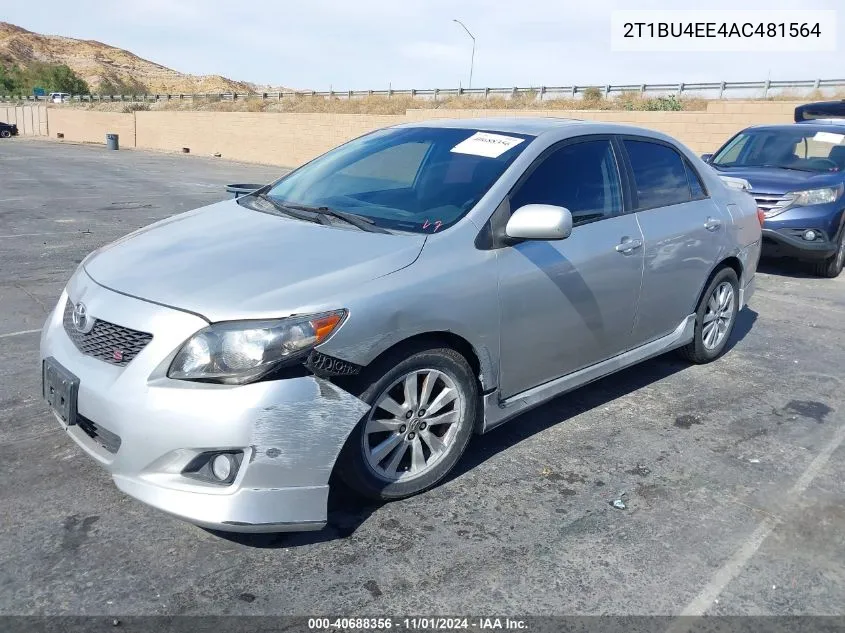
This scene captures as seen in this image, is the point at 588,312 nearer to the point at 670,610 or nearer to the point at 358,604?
the point at 670,610

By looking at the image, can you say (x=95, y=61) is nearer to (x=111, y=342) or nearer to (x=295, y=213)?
(x=295, y=213)

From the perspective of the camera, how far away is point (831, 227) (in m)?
8.45

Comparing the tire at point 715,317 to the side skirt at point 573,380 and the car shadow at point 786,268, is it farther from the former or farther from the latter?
the car shadow at point 786,268

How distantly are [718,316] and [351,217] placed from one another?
10.3 feet

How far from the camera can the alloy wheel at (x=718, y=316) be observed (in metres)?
5.38

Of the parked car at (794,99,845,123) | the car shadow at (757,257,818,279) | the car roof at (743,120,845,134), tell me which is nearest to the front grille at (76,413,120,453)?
the car shadow at (757,257,818,279)

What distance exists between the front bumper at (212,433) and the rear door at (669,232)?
239 centimetres

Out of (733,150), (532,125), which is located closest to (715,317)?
Result: (532,125)

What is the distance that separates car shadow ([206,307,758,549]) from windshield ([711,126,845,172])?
3643mm

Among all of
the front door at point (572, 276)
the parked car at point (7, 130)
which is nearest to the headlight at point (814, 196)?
the front door at point (572, 276)

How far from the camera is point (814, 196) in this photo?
854 cm

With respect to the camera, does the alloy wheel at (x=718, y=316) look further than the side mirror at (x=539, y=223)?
Yes

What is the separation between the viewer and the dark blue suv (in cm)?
843

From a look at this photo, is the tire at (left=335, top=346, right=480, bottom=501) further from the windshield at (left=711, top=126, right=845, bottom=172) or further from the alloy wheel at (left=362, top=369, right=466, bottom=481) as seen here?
the windshield at (left=711, top=126, right=845, bottom=172)
